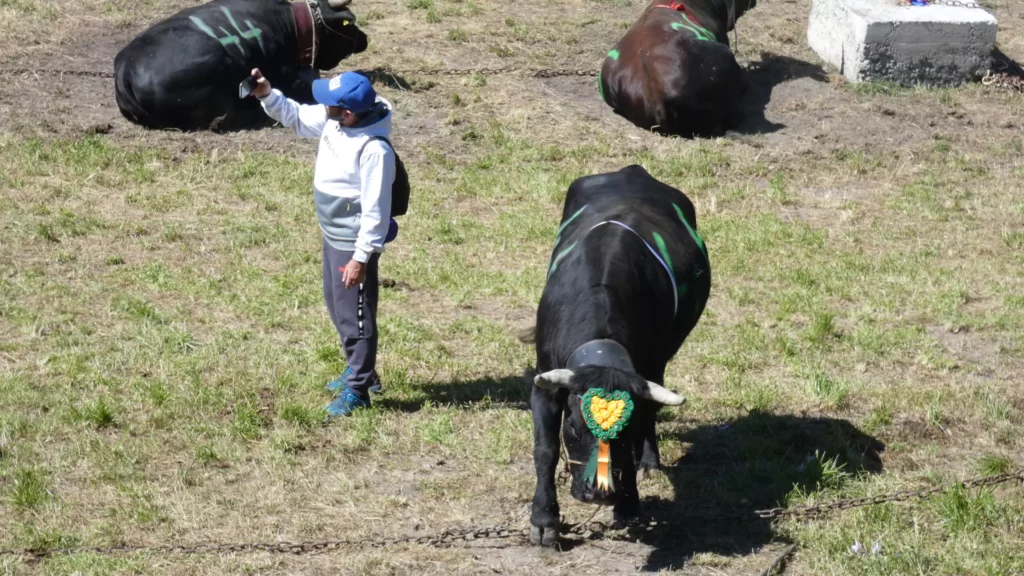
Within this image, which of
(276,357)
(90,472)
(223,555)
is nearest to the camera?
(223,555)

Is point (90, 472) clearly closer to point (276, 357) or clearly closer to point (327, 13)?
point (276, 357)

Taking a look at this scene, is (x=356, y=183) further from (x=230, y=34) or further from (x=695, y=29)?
(x=695, y=29)

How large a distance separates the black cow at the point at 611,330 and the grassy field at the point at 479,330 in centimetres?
49

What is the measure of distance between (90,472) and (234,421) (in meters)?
0.85

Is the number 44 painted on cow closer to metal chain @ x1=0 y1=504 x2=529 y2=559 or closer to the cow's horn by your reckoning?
metal chain @ x1=0 y1=504 x2=529 y2=559

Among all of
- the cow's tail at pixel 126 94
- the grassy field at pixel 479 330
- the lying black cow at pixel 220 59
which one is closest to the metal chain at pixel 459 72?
the grassy field at pixel 479 330

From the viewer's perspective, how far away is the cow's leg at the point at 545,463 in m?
5.25

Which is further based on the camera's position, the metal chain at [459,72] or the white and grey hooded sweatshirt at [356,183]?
the metal chain at [459,72]

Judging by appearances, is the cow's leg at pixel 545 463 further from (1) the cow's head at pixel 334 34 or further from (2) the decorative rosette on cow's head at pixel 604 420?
(1) the cow's head at pixel 334 34

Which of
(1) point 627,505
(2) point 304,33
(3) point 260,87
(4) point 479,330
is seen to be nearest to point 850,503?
(1) point 627,505

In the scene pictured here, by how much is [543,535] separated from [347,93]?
2420 millimetres

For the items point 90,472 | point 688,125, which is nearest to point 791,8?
point 688,125

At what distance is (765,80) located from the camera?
13.2 m

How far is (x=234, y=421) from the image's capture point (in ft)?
21.2
